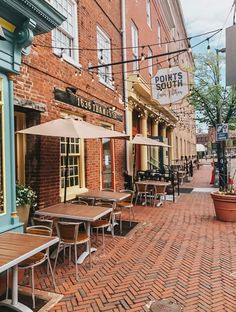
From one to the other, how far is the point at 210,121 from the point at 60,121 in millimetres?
13054

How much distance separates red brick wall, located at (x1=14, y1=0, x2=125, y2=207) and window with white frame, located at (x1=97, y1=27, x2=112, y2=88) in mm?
217

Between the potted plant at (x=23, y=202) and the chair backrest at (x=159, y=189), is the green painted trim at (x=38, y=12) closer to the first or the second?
the potted plant at (x=23, y=202)

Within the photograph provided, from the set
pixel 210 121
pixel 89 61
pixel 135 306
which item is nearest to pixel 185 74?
pixel 89 61

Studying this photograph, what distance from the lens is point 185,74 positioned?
888 centimetres

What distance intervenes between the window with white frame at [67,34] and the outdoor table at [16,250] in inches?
186

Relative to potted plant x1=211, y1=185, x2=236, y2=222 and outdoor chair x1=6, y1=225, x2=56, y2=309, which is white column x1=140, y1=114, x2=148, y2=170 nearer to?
potted plant x1=211, y1=185, x2=236, y2=222

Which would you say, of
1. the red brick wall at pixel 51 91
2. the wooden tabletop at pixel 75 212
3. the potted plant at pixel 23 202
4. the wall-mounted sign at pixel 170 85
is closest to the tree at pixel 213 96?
the wall-mounted sign at pixel 170 85

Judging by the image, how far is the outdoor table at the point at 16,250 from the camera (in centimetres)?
300

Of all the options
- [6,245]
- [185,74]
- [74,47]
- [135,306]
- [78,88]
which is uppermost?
[74,47]

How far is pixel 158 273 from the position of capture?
4.61m

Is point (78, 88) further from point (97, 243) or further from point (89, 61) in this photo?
point (97, 243)

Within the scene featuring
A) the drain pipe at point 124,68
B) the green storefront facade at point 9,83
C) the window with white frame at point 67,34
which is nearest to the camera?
the green storefront facade at point 9,83

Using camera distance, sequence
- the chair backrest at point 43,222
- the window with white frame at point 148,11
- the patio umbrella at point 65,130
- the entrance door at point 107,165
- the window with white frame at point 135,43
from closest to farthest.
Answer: the chair backrest at point 43,222 → the patio umbrella at point 65,130 → the entrance door at point 107,165 → the window with white frame at point 135,43 → the window with white frame at point 148,11

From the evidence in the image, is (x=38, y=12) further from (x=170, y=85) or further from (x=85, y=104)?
(x=170, y=85)
